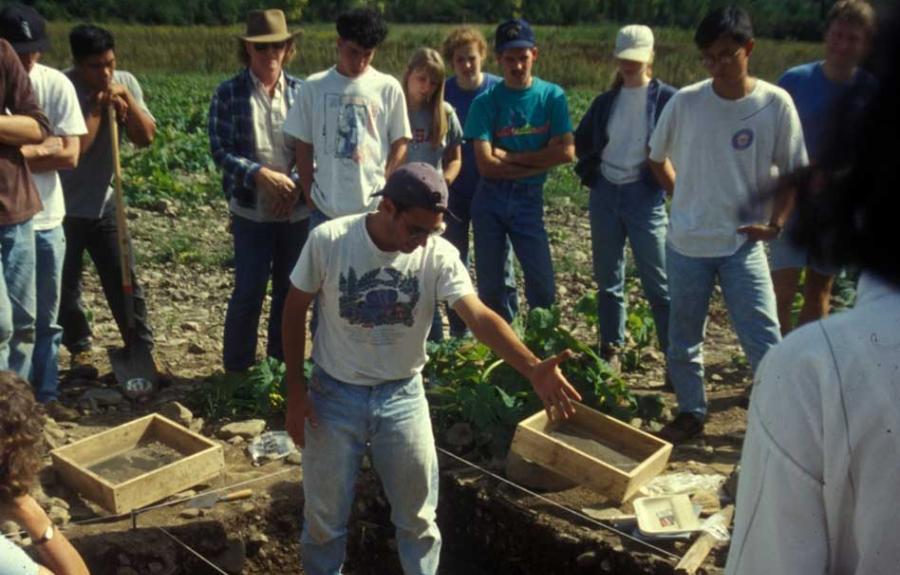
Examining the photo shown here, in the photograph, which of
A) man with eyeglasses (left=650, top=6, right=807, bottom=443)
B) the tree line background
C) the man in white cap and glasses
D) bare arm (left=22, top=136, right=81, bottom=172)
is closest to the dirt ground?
the man in white cap and glasses

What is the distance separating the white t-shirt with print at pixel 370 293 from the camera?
181 inches

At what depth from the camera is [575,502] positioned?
5.72 meters

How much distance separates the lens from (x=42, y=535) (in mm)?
3771

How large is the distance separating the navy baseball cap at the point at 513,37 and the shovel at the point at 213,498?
118 inches

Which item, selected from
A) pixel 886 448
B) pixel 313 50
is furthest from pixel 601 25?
pixel 886 448

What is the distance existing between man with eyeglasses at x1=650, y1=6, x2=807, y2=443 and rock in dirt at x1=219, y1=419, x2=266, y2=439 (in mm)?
2268

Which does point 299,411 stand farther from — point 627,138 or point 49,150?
point 627,138

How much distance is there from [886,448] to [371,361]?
325cm

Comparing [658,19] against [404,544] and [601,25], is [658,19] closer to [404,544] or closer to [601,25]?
[601,25]

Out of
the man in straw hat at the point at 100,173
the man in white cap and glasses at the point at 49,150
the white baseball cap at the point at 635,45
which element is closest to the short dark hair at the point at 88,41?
the man in straw hat at the point at 100,173

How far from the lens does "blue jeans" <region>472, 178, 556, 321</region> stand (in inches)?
280

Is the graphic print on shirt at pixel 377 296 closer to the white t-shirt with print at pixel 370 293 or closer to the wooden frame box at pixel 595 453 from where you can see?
the white t-shirt with print at pixel 370 293

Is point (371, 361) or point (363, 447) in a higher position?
point (371, 361)

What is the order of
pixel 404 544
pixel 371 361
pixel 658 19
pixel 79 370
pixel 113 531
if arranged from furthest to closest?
pixel 658 19, pixel 79 370, pixel 113 531, pixel 404 544, pixel 371 361
